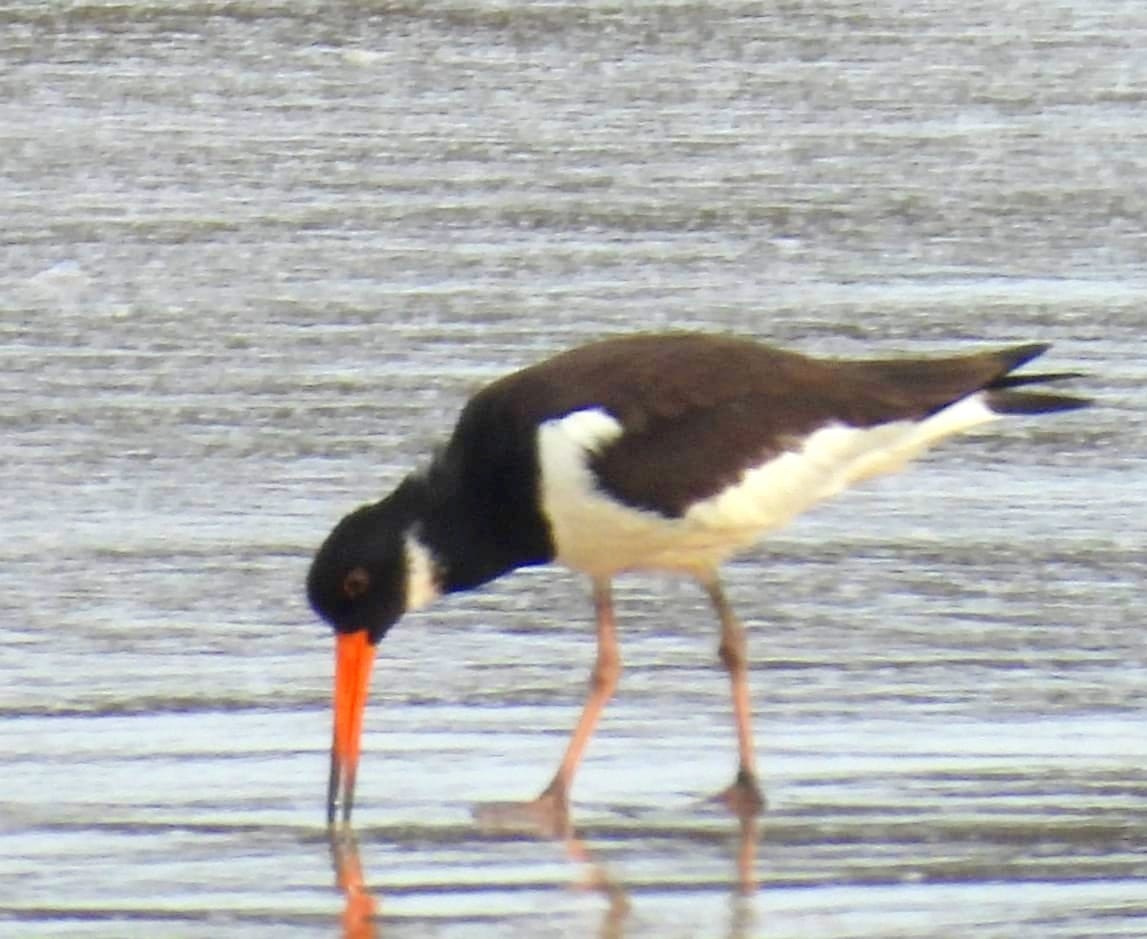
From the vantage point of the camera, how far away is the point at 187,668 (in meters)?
6.67

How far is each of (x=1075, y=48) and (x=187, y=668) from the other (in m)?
6.19

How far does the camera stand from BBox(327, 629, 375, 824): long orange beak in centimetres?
582

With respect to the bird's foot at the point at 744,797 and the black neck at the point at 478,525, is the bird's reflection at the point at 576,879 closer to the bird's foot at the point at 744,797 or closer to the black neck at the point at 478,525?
the bird's foot at the point at 744,797

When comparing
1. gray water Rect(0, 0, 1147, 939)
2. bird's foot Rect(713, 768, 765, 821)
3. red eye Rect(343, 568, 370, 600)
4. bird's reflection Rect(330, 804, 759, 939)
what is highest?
red eye Rect(343, 568, 370, 600)

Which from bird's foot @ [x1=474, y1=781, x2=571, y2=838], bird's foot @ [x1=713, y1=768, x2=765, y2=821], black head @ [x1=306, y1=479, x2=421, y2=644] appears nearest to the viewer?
bird's foot @ [x1=474, y1=781, x2=571, y2=838]

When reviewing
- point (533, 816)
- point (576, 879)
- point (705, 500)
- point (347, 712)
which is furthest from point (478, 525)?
point (576, 879)

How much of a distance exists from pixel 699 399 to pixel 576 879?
1.43 meters

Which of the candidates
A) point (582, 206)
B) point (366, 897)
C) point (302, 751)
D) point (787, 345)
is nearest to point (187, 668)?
point (302, 751)

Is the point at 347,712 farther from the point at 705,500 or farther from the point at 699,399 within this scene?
the point at 699,399

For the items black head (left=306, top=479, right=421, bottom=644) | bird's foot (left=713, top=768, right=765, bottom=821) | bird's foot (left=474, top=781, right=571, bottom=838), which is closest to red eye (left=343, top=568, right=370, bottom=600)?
black head (left=306, top=479, right=421, bottom=644)

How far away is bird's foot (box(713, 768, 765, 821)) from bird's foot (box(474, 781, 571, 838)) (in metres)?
0.29

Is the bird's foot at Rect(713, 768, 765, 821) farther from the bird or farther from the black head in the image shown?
the black head

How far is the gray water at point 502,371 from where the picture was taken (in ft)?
18.3

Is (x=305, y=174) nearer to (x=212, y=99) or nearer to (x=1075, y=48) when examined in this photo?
(x=212, y=99)
